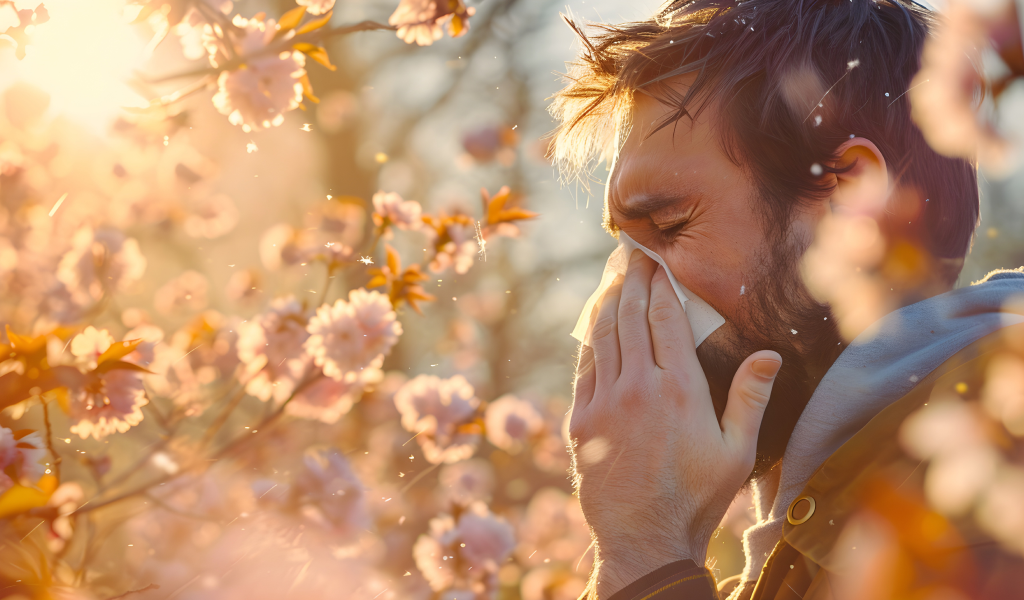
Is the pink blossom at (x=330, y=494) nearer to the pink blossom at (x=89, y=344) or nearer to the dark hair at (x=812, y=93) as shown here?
the pink blossom at (x=89, y=344)

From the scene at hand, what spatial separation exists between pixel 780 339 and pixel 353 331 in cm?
214

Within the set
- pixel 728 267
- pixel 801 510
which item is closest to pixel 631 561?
pixel 801 510

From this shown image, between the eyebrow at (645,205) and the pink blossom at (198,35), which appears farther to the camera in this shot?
the pink blossom at (198,35)

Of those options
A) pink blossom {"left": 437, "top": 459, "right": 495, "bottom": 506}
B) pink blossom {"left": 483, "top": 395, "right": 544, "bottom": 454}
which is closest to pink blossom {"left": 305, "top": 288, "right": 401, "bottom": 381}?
pink blossom {"left": 483, "top": 395, "right": 544, "bottom": 454}

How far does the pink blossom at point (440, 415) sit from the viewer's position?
379cm

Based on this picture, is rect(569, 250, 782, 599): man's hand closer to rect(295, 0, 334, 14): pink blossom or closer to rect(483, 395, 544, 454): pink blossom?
rect(295, 0, 334, 14): pink blossom

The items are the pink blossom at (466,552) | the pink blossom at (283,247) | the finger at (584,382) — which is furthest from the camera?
the pink blossom at (283,247)

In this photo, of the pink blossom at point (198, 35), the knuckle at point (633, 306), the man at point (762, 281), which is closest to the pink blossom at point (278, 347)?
the pink blossom at point (198, 35)

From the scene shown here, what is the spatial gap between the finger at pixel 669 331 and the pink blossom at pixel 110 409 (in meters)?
1.80

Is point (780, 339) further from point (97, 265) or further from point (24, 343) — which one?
point (97, 265)

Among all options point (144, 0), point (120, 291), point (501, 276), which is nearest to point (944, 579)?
point (144, 0)

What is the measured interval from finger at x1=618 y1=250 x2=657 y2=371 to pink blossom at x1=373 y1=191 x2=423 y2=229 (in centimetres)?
150

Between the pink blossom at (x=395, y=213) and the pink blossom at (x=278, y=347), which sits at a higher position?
the pink blossom at (x=395, y=213)

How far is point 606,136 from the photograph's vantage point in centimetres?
248
